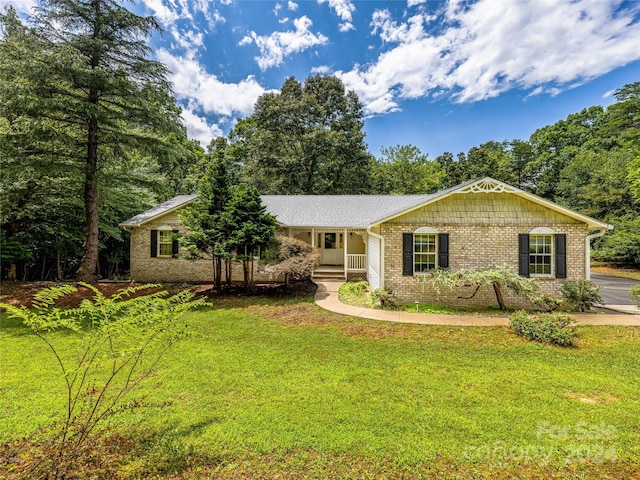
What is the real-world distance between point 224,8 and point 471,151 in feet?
118

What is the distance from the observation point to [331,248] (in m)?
17.1

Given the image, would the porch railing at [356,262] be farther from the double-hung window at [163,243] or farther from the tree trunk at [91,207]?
the tree trunk at [91,207]

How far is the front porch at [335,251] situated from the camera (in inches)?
582

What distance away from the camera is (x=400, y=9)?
1320cm

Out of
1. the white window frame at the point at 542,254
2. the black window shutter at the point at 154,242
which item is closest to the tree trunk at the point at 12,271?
the black window shutter at the point at 154,242

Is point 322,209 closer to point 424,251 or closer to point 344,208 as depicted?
point 344,208

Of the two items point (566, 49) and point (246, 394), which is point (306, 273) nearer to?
point (246, 394)

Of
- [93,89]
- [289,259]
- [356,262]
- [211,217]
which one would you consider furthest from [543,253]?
[93,89]

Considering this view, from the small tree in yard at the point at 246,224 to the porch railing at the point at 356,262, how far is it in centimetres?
550

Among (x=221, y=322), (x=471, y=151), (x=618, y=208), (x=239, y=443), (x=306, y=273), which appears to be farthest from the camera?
(x=471, y=151)

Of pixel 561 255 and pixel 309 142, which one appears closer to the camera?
pixel 561 255

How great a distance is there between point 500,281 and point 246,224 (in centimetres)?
899

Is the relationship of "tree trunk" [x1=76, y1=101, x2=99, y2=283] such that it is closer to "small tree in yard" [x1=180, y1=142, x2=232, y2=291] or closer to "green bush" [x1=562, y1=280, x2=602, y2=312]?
"small tree in yard" [x1=180, y1=142, x2=232, y2=291]

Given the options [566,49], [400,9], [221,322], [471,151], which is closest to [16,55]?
[221,322]
